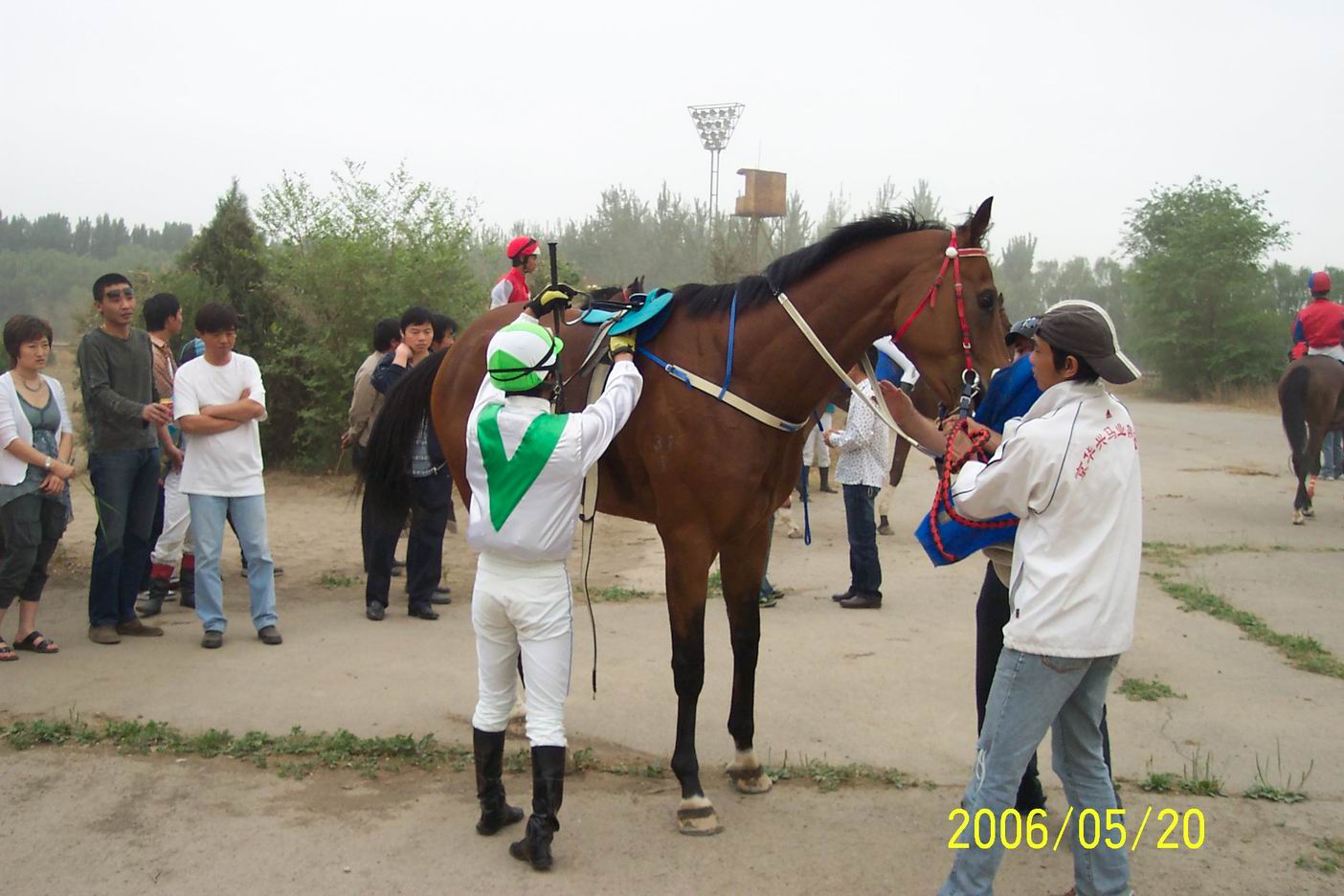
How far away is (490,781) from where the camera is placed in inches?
152

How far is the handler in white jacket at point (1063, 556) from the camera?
299 cm

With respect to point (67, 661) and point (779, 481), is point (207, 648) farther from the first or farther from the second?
point (779, 481)

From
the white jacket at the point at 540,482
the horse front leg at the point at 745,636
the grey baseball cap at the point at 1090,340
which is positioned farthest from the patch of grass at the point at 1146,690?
the white jacket at the point at 540,482

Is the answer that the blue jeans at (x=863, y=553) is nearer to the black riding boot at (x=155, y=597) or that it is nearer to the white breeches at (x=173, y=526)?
the white breeches at (x=173, y=526)

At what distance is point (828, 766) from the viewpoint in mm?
4559

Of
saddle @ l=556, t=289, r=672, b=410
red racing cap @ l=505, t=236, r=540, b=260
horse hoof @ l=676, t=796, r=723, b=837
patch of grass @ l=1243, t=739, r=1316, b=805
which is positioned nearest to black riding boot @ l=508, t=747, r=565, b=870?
horse hoof @ l=676, t=796, r=723, b=837

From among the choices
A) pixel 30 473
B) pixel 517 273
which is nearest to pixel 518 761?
pixel 30 473

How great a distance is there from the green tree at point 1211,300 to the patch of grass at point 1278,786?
26881 millimetres

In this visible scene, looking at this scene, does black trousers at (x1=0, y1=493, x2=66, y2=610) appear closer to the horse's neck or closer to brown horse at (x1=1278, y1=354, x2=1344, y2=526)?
the horse's neck

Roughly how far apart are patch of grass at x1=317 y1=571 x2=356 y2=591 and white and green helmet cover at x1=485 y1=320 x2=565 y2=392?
190 inches

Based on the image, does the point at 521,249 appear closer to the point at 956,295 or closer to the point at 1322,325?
the point at 956,295

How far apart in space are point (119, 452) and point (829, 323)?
14.8 feet

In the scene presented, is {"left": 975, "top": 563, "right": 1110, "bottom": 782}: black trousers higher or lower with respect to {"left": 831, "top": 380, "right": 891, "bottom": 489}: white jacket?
lower

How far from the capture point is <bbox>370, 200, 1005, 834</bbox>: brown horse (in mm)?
3980
